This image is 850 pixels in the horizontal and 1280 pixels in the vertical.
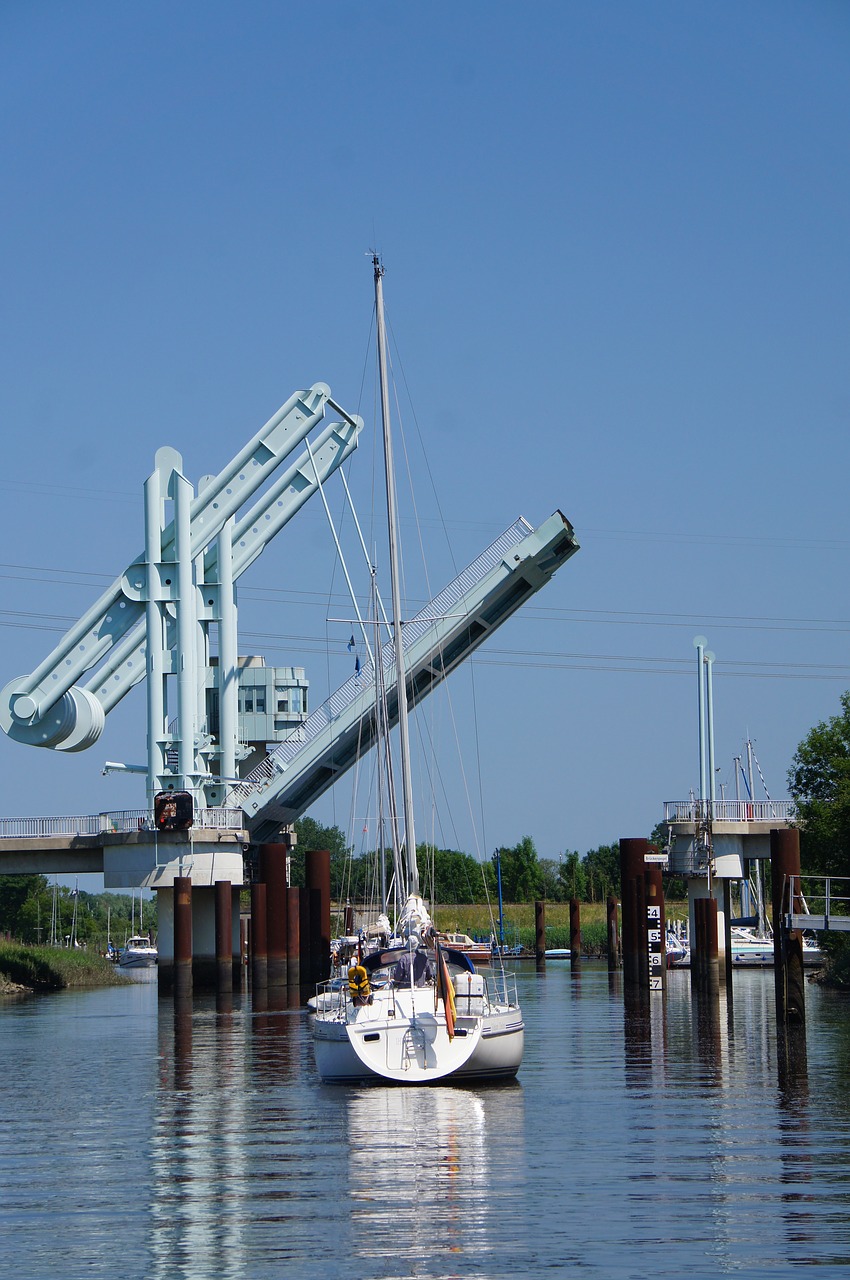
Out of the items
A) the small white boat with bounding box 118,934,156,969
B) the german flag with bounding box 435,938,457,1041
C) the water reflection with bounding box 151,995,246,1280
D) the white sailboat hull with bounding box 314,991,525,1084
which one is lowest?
the small white boat with bounding box 118,934,156,969

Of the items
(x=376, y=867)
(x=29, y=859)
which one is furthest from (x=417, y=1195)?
(x=29, y=859)

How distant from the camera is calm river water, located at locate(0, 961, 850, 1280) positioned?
11.5m

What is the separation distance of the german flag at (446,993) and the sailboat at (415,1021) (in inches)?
0.4

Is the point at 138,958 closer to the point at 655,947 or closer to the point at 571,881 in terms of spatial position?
the point at 571,881

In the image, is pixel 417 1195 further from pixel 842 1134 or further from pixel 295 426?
pixel 295 426

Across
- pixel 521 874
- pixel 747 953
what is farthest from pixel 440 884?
pixel 747 953

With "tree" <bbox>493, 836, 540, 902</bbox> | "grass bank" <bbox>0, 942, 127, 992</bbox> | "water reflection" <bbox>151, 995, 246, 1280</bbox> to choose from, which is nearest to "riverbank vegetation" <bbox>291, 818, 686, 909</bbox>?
"tree" <bbox>493, 836, 540, 902</bbox>

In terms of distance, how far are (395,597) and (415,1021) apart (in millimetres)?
6871

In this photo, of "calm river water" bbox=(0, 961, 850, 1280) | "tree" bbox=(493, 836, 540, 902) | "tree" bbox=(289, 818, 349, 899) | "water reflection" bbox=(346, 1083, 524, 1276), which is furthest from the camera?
"tree" bbox=(289, 818, 349, 899)

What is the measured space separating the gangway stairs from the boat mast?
8.71 m

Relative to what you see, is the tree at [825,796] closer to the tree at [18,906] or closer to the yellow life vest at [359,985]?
the yellow life vest at [359,985]

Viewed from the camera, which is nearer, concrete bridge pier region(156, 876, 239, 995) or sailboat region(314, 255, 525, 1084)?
sailboat region(314, 255, 525, 1084)

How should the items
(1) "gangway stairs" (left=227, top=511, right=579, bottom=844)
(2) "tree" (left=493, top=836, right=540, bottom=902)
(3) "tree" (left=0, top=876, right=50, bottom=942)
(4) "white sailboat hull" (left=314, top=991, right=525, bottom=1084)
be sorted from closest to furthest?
(4) "white sailboat hull" (left=314, top=991, right=525, bottom=1084) < (1) "gangway stairs" (left=227, top=511, right=579, bottom=844) < (3) "tree" (left=0, top=876, right=50, bottom=942) < (2) "tree" (left=493, top=836, right=540, bottom=902)

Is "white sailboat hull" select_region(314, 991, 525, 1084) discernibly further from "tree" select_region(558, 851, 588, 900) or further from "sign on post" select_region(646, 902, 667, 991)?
"tree" select_region(558, 851, 588, 900)
